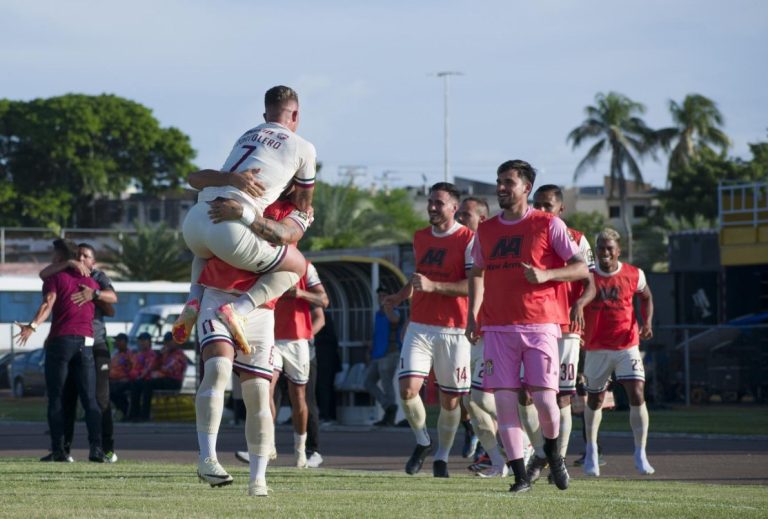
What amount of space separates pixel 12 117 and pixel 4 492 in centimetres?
9155

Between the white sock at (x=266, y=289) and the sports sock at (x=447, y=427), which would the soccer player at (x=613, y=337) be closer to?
the sports sock at (x=447, y=427)

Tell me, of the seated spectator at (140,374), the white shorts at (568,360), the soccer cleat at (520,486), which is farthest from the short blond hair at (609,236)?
the seated spectator at (140,374)

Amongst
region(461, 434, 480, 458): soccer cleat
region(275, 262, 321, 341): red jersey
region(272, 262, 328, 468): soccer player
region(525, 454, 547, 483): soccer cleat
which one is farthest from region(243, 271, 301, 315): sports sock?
region(461, 434, 480, 458): soccer cleat

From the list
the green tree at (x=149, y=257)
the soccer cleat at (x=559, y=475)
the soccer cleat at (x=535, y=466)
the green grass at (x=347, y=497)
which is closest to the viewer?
the green grass at (x=347, y=497)

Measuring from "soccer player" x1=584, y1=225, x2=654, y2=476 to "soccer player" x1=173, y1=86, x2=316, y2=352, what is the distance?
208 inches

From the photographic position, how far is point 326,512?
774 centimetres

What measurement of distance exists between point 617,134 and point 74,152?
36.2 metres

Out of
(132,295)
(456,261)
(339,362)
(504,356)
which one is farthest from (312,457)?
(132,295)

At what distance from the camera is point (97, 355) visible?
1464cm

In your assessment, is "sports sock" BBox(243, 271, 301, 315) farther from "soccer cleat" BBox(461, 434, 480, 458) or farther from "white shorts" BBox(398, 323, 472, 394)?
"soccer cleat" BBox(461, 434, 480, 458)

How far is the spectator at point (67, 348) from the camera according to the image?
555 inches

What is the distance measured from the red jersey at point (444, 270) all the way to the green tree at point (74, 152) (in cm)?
8365

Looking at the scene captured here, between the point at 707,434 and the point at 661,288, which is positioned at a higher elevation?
the point at 661,288

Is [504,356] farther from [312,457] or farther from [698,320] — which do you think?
[698,320]
